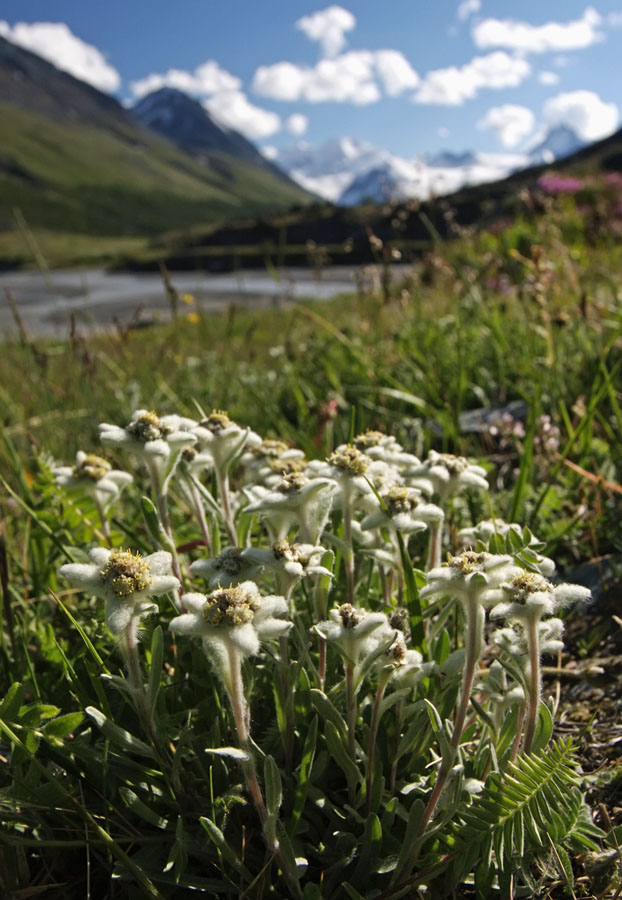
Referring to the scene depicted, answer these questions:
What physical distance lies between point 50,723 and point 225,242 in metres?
79.6

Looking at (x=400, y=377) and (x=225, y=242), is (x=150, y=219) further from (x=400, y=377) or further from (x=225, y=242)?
(x=400, y=377)

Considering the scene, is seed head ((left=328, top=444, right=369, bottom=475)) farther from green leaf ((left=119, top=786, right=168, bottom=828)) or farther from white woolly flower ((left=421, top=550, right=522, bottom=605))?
green leaf ((left=119, top=786, right=168, bottom=828))

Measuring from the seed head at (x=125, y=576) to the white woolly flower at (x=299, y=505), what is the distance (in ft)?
1.15

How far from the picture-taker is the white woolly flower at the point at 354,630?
5.32ft

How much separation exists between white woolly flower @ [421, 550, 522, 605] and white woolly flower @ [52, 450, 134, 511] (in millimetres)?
1209

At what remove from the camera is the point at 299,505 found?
1937mm

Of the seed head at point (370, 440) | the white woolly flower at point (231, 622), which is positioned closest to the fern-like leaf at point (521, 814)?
the white woolly flower at point (231, 622)

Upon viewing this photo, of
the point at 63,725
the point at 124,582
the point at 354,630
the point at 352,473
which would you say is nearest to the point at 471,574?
the point at 354,630

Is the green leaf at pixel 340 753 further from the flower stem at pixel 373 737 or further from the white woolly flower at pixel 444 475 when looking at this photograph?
the white woolly flower at pixel 444 475

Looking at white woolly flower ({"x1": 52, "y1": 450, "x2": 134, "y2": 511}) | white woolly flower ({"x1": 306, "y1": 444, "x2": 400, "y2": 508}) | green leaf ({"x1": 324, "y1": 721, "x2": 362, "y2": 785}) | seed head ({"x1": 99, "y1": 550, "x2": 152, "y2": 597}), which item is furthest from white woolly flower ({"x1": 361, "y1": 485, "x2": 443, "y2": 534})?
white woolly flower ({"x1": 52, "y1": 450, "x2": 134, "y2": 511})

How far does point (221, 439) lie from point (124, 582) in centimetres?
74

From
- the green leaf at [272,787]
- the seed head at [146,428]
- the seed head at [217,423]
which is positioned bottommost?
the green leaf at [272,787]

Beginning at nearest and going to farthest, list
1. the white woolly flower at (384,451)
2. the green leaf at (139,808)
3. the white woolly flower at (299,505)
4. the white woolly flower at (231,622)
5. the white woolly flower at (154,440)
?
the white woolly flower at (231,622) → the green leaf at (139,808) → the white woolly flower at (299,505) → the white woolly flower at (154,440) → the white woolly flower at (384,451)

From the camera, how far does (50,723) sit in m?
1.76
